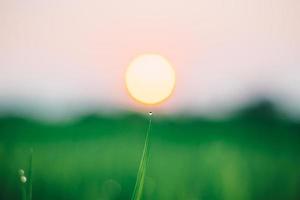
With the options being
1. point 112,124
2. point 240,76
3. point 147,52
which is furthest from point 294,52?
point 112,124

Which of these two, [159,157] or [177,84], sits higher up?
[177,84]

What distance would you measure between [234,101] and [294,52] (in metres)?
0.20

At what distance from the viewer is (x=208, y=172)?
976mm

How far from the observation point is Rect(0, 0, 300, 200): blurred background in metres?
1.00

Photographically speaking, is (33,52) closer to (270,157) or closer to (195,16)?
(195,16)

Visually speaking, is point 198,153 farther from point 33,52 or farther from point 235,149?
point 33,52

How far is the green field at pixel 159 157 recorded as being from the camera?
949mm

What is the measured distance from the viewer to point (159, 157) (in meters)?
0.98

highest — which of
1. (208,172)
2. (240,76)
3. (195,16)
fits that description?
(195,16)

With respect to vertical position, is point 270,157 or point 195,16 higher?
point 195,16

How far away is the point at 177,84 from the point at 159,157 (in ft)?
0.64

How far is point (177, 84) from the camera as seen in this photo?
1.02 metres

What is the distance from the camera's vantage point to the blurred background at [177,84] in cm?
100

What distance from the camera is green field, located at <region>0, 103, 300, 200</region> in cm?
95
